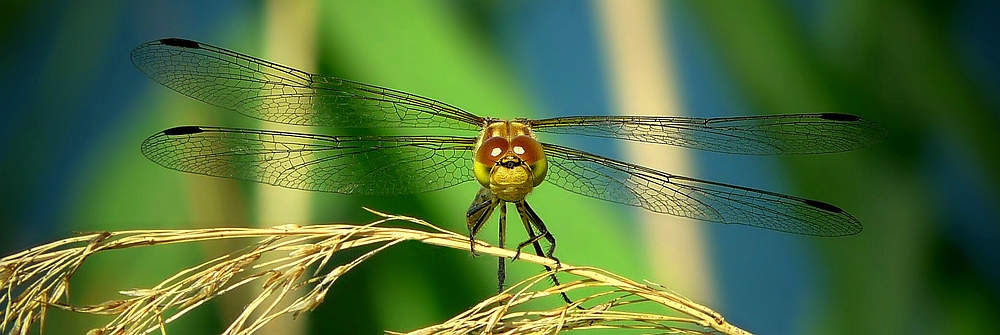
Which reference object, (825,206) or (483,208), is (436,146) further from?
(825,206)

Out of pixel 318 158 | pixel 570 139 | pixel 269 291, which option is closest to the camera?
pixel 269 291

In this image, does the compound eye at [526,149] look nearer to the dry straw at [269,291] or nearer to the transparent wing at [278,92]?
the transparent wing at [278,92]

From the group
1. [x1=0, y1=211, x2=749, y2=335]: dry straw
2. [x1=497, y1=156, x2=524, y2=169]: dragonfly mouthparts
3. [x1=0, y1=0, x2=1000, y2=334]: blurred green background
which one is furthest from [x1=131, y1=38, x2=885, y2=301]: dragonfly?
[x1=0, y1=211, x2=749, y2=335]: dry straw

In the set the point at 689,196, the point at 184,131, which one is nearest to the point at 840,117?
the point at 689,196

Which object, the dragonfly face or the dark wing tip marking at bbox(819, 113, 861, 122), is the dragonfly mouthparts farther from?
the dark wing tip marking at bbox(819, 113, 861, 122)

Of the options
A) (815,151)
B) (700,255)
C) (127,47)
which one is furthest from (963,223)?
(127,47)

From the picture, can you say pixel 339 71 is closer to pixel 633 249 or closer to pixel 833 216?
pixel 633 249

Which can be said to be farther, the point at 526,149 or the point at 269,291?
the point at 526,149
